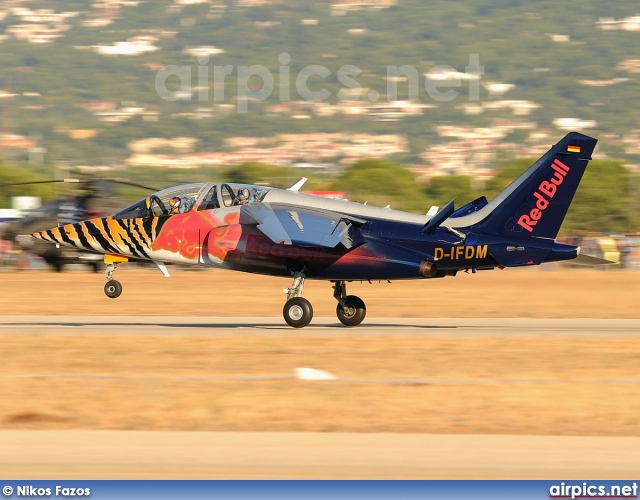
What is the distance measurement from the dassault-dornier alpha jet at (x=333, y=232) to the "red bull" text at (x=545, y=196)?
0.02 meters

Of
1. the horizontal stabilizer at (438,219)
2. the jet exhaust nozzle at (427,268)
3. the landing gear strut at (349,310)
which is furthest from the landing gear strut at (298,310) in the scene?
the horizontal stabilizer at (438,219)

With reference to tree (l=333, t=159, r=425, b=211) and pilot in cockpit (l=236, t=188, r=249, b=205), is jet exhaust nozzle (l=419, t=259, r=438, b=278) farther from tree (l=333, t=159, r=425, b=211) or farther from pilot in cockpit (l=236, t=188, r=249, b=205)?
tree (l=333, t=159, r=425, b=211)

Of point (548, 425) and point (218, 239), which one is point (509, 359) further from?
point (218, 239)

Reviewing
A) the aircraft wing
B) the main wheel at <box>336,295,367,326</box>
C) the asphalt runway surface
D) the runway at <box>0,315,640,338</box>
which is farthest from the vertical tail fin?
the asphalt runway surface

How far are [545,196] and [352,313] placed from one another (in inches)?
209

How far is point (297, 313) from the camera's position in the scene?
74.3 ft

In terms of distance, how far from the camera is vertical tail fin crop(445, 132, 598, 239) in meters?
21.6

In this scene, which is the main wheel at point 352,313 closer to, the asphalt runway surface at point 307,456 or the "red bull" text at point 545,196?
the "red bull" text at point 545,196

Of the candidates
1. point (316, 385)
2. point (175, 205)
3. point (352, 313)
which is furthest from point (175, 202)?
point (316, 385)

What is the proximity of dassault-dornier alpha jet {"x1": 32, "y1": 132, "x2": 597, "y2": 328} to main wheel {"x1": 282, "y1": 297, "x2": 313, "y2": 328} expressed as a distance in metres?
0.02

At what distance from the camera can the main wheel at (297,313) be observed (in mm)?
22594

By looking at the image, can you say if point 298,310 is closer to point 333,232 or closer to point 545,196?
point 333,232

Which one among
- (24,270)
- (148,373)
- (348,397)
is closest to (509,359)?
(348,397)

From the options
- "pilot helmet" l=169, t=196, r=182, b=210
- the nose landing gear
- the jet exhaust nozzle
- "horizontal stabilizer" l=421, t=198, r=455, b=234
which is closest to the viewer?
"horizontal stabilizer" l=421, t=198, r=455, b=234
